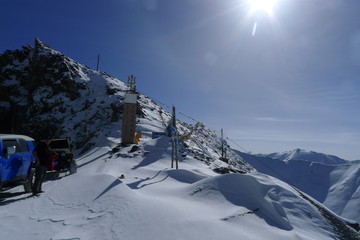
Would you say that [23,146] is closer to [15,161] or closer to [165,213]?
[15,161]

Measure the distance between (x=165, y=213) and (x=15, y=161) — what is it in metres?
6.24

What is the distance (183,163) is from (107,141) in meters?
9.70

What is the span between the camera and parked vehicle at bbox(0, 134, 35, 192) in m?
7.32

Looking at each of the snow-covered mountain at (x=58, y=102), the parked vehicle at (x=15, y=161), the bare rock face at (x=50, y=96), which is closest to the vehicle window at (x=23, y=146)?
the parked vehicle at (x=15, y=161)

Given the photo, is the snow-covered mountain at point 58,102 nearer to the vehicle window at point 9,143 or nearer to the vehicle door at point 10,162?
the vehicle window at point 9,143

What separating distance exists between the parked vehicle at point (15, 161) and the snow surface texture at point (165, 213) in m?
0.64

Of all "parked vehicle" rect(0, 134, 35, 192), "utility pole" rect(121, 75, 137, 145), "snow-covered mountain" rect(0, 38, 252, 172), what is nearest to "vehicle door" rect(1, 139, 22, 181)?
"parked vehicle" rect(0, 134, 35, 192)

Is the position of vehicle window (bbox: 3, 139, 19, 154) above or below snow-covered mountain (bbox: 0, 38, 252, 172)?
below

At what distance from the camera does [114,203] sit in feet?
19.0

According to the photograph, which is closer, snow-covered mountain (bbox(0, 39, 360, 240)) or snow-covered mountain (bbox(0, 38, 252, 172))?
snow-covered mountain (bbox(0, 39, 360, 240))

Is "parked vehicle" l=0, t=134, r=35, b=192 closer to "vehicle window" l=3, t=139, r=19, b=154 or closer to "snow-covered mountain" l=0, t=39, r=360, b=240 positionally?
"vehicle window" l=3, t=139, r=19, b=154

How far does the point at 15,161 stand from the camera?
7.94 meters

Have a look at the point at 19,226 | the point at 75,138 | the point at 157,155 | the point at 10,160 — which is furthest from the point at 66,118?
the point at 19,226

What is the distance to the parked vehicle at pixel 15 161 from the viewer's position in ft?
24.0
